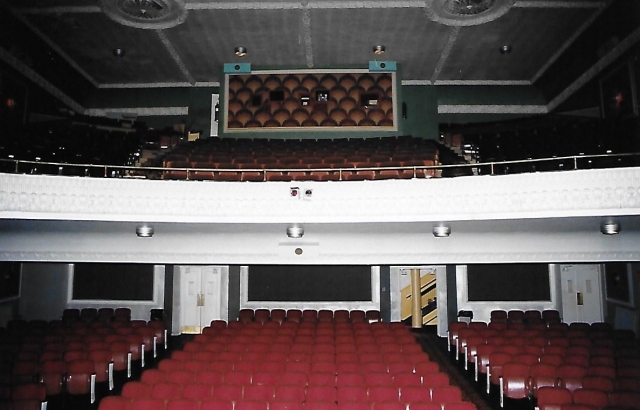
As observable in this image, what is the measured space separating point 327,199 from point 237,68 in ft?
22.4

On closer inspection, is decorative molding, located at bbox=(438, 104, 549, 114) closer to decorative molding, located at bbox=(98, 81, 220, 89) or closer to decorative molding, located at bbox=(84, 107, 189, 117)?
decorative molding, located at bbox=(98, 81, 220, 89)

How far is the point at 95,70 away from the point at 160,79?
1.61m

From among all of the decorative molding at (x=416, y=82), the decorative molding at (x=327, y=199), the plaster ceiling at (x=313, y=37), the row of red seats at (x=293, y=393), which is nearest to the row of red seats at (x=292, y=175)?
the decorative molding at (x=327, y=199)

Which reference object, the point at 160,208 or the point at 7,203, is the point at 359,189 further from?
the point at 7,203

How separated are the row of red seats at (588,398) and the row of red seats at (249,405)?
0.96 meters

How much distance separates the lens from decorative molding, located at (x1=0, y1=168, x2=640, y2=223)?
21.7ft

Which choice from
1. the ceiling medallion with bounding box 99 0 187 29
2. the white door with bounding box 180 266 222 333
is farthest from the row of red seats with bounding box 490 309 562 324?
the ceiling medallion with bounding box 99 0 187 29

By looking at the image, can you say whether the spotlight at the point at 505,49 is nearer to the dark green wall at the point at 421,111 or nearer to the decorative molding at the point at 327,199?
the dark green wall at the point at 421,111

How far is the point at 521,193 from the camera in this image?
6883 mm

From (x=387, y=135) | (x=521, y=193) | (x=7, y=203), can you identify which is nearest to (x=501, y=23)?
(x=387, y=135)

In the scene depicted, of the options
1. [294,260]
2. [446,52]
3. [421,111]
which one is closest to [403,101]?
[421,111]

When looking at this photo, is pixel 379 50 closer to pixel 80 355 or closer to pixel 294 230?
pixel 294 230

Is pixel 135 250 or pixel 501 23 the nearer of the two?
pixel 135 250

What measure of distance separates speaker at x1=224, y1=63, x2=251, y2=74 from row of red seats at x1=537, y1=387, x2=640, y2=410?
33.8ft
